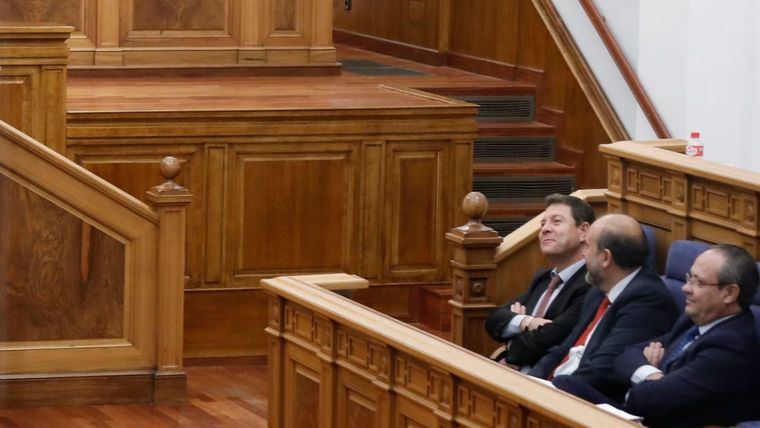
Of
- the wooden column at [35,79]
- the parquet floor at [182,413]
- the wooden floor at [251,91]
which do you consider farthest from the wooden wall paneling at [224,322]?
the wooden column at [35,79]

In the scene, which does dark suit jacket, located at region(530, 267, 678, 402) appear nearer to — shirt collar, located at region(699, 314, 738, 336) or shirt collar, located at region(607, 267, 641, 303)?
shirt collar, located at region(607, 267, 641, 303)

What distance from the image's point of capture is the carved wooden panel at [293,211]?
24.2 ft

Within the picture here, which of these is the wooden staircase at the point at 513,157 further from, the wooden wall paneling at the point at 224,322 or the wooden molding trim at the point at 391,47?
the wooden molding trim at the point at 391,47

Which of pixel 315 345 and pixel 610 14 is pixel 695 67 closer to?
pixel 610 14

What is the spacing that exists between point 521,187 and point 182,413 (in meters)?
2.56

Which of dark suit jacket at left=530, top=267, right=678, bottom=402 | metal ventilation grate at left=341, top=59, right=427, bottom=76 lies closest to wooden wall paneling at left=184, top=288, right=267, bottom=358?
metal ventilation grate at left=341, top=59, right=427, bottom=76

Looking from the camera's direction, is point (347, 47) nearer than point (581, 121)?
No

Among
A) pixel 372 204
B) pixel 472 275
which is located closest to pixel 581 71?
pixel 372 204

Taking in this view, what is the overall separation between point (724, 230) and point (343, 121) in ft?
9.11

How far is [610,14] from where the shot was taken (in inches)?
339

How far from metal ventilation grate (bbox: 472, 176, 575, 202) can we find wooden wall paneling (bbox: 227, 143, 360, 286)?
991 mm

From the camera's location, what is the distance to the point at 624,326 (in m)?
4.81

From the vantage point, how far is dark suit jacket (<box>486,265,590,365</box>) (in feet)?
17.3

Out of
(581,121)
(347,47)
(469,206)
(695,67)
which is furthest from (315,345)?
(347,47)
